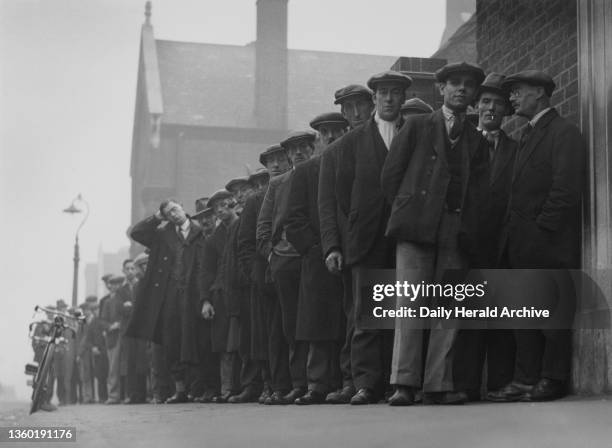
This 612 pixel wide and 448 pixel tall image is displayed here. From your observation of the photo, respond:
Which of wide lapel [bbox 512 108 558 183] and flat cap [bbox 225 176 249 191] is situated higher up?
flat cap [bbox 225 176 249 191]

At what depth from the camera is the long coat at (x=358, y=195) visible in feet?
30.8

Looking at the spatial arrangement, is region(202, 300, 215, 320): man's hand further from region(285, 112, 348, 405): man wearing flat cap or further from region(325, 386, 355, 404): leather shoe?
region(325, 386, 355, 404): leather shoe

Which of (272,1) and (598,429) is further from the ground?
(272,1)

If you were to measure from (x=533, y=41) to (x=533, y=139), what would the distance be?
5.99 feet

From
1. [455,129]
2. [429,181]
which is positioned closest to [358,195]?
[429,181]

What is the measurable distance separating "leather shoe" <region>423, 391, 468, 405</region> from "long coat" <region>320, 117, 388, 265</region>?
46.1 inches

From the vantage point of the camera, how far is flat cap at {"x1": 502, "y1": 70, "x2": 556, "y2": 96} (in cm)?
920

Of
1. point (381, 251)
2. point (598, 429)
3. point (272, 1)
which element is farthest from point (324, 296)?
point (272, 1)

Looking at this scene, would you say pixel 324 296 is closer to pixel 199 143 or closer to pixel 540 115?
pixel 540 115

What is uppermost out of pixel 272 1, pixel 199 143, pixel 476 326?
pixel 272 1

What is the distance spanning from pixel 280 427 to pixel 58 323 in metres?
9.31

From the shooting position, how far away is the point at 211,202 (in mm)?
15312

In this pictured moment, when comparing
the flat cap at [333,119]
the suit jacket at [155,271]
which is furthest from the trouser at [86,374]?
the flat cap at [333,119]

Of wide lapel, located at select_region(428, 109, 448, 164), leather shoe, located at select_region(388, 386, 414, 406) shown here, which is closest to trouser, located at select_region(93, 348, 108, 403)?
leather shoe, located at select_region(388, 386, 414, 406)
